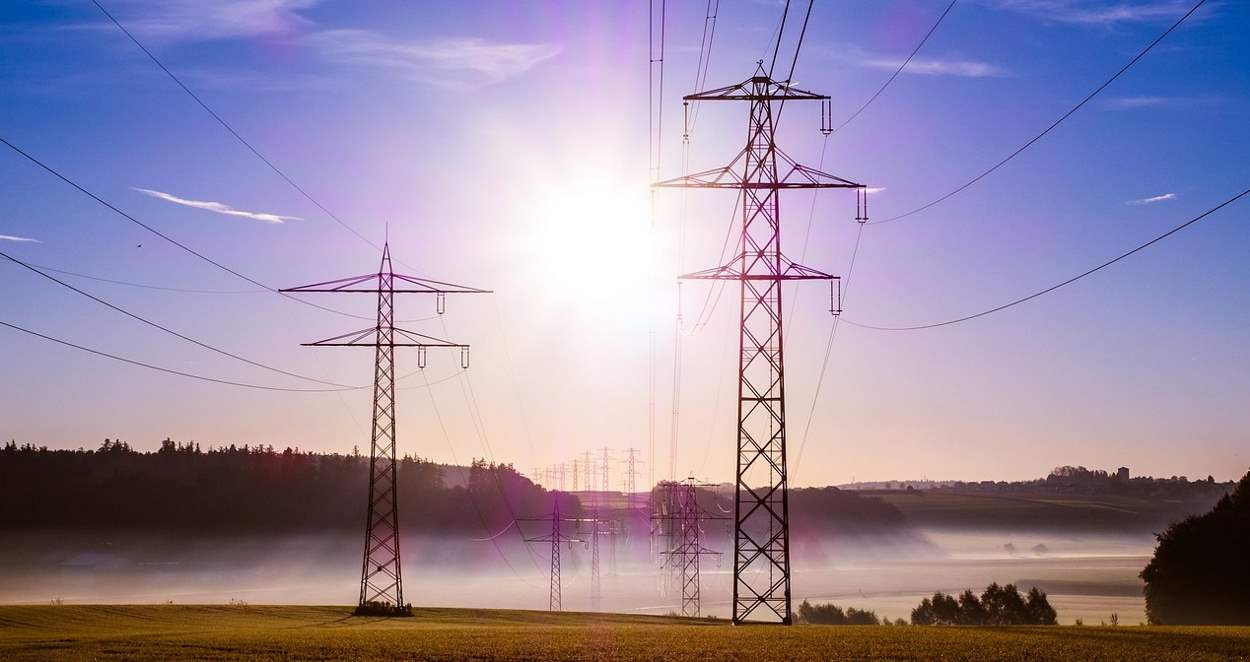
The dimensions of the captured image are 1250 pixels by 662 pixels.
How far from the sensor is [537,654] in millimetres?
38469

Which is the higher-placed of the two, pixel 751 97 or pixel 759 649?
pixel 751 97

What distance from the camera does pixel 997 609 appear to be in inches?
4592

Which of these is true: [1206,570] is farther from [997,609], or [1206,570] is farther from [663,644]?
[663,644]

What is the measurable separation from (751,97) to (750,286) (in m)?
9.26

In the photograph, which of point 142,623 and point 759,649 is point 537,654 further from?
point 142,623

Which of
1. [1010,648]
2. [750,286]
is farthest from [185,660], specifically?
[750,286]

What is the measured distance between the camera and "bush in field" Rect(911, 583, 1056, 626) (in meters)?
114

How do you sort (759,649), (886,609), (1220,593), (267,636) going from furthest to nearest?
(886,609) < (1220,593) < (267,636) < (759,649)

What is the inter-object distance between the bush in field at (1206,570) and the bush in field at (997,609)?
18232 mm

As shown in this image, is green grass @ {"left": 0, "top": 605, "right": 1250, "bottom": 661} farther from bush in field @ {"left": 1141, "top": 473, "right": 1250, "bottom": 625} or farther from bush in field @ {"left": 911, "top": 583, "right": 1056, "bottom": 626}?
bush in field @ {"left": 911, "top": 583, "right": 1056, "bottom": 626}

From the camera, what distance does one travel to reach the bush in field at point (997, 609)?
375 feet

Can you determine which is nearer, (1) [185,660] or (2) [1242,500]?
(1) [185,660]

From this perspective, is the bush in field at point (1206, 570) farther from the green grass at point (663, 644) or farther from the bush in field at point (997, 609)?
the green grass at point (663, 644)

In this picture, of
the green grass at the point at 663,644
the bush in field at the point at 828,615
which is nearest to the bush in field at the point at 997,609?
the bush in field at the point at 828,615
